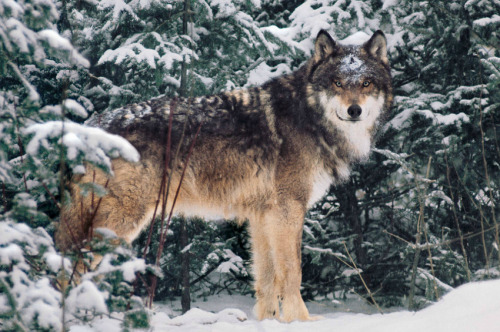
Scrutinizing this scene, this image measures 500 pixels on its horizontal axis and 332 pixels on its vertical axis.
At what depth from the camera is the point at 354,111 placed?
4.32m

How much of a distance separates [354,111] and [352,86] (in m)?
0.25

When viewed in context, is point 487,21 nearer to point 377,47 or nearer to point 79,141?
point 377,47

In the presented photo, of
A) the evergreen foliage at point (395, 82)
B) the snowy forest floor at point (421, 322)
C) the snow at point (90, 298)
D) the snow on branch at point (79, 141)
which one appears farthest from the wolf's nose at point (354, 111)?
the snow at point (90, 298)

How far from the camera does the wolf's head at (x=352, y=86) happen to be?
4.43m

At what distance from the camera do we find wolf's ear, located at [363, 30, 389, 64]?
185 inches

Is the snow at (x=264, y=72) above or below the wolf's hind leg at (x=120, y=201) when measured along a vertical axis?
above

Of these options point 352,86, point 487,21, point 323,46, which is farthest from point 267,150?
point 487,21

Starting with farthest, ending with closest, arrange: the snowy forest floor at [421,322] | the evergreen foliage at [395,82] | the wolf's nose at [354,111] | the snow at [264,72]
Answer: the snow at [264,72], the evergreen foliage at [395,82], the wolf's nose at [354,111], the snowy forest floor at [421,322]

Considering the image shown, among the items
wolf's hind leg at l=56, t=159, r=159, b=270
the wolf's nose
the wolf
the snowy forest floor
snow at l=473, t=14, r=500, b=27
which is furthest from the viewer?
snow at l=473, t=14, r=500, b=27

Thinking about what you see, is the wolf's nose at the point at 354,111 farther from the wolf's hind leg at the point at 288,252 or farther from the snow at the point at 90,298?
the snow at the point at 90,298

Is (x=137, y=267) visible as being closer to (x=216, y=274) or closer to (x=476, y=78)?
(x=476, y=78)

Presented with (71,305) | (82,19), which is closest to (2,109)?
(71,305)

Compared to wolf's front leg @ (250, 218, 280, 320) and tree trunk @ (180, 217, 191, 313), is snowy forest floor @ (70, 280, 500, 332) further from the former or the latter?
tree trunk @ (180, 217, 191, 313)

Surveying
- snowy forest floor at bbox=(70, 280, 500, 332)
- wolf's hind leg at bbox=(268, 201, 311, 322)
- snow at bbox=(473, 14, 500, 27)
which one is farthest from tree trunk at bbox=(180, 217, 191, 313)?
snow at bbox=(473, 14, 500, 27)
